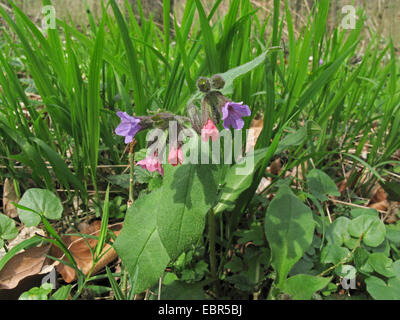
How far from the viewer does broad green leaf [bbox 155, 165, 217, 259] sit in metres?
0.72

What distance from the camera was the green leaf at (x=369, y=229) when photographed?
3.07ft

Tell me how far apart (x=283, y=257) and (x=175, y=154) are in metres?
0.43

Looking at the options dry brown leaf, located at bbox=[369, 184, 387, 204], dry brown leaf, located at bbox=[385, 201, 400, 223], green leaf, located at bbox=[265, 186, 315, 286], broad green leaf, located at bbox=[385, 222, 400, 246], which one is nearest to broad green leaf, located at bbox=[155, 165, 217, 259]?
green leaf, located at bbox=[265, 186, 315, 286]

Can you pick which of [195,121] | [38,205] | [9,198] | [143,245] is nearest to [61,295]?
[143,245]

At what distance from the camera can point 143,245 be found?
0.80 meters

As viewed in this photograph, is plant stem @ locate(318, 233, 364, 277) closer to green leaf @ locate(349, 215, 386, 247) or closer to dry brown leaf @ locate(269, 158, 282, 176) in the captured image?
green leaf @ locate(349, 215, 386, 247)

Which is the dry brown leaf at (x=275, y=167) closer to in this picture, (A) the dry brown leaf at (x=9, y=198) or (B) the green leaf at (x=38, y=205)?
(B) the green leaf at (x=38, y=205)

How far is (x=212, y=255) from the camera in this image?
0.95 metres

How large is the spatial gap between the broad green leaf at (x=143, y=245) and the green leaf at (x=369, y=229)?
59cm

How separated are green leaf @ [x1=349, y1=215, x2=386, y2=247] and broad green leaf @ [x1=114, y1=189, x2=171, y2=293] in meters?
0.59

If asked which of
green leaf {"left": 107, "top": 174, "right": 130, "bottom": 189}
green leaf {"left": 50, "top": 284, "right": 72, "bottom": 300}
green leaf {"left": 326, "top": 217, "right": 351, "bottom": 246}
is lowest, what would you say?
green leaf {"left": 50, "top": 284, "right": 72, "bottom": 300}

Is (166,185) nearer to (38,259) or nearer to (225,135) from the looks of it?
(225,135)

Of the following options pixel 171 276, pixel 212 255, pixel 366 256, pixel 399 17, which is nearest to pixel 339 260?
pixel 366 256

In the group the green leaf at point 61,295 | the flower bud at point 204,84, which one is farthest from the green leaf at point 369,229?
the green leaf at point 61,295
